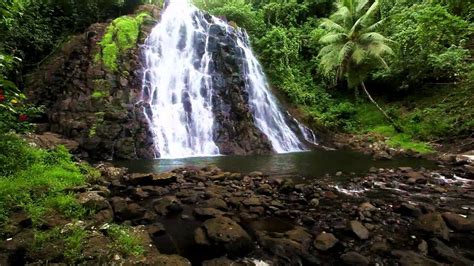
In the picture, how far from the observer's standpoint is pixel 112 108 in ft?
53.2

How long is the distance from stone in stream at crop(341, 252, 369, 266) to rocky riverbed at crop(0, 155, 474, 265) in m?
0.02

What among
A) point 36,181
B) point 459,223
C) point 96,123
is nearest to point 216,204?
point 36,181

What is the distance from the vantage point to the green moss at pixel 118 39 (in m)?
18.2

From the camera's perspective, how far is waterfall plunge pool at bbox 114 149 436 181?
1182 centimetres

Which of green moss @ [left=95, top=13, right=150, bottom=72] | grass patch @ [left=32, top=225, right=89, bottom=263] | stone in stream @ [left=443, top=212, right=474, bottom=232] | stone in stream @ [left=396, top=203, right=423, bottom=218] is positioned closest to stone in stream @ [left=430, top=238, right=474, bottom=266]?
stone in stream @ [left=443, top=212, right=474, bottom=232]

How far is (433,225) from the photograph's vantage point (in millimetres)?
6047

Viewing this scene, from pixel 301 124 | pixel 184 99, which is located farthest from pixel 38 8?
pixel 301 124

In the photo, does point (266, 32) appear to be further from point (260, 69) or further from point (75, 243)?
point (75, 243)

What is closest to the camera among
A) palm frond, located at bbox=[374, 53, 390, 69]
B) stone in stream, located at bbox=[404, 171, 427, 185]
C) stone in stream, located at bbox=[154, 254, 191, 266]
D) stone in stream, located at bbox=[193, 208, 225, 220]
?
stone in stream, located at bbox=[154, 254, 191, 266]

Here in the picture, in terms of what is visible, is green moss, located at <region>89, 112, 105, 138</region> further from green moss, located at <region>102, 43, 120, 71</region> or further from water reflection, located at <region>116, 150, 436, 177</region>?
green moss, located at <region>102, 43, 120, 71</region>

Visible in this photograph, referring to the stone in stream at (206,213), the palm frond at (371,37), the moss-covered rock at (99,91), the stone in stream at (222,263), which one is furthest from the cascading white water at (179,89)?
the stone in stream at (222,263)

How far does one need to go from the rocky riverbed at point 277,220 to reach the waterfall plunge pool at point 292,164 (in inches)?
62.9

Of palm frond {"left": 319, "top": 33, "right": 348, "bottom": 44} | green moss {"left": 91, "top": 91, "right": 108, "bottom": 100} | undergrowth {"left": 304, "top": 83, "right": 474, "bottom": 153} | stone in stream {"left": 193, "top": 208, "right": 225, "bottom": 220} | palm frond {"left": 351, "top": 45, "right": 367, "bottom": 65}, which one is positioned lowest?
stone in stream {"left": 193, "top": 208, "right": 225, "bottom": 220}

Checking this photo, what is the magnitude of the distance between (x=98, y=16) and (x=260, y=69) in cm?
1123
